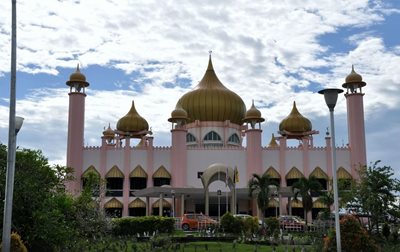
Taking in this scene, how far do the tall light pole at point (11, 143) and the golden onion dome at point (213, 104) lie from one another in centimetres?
3780

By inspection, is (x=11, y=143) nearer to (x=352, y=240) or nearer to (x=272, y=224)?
(x=352, y=240)

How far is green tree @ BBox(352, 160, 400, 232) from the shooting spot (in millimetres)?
28516

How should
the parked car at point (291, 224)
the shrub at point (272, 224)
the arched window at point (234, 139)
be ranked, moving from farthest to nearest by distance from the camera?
the arched window at point (234, 139), the parked car at point (291, 224), the shrub at point (272, 224)

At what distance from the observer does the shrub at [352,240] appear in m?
15.9

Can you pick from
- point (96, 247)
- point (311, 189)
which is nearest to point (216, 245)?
point (96, 247)

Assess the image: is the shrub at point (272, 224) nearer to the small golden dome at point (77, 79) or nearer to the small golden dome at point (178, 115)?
the small golden dome at point (178, 115)

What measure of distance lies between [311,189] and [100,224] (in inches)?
646

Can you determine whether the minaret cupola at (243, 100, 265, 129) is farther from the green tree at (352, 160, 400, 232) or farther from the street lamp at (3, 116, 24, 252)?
the street lamp at (3, 116, 24, 252)

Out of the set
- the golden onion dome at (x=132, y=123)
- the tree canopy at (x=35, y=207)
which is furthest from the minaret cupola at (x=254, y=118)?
the tree canopy at (x=35, y=207)

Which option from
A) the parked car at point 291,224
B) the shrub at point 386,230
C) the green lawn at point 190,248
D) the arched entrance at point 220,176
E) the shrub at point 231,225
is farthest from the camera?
the arched entrance at point 220,176

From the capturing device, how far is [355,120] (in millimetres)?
46781

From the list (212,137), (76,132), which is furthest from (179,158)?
(76,132)

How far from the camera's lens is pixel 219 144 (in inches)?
2008

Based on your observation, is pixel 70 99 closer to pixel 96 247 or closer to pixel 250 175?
pixel 250 175
